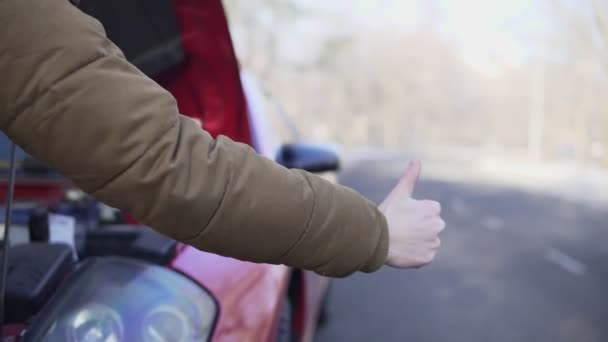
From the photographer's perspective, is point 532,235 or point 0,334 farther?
point 532,235

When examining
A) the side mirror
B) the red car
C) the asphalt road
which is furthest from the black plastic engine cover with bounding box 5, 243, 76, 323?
the asphalt road

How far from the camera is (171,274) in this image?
1.65 meters

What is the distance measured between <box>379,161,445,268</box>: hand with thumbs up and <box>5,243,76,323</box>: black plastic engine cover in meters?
0.83

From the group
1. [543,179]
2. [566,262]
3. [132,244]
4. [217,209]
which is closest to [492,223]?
[566,262]

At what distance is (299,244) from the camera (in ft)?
3.99

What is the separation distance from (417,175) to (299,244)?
40 centimetres

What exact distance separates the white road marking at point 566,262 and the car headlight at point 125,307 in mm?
6104

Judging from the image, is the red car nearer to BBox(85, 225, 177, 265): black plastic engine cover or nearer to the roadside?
BBox(85, 225, 177, 265): black plastic engine cover

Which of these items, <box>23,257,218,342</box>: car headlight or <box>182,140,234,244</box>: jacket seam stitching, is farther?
<box>23,257,218,342</box>: car headlight

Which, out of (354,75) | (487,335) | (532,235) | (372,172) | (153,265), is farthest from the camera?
(354,75)

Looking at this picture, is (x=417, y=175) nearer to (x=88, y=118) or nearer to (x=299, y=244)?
(x=299, y=244)

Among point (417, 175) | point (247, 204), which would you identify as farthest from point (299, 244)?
point (417, 175)

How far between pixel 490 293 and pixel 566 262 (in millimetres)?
2169

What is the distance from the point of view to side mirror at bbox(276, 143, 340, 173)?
2.93 meters
